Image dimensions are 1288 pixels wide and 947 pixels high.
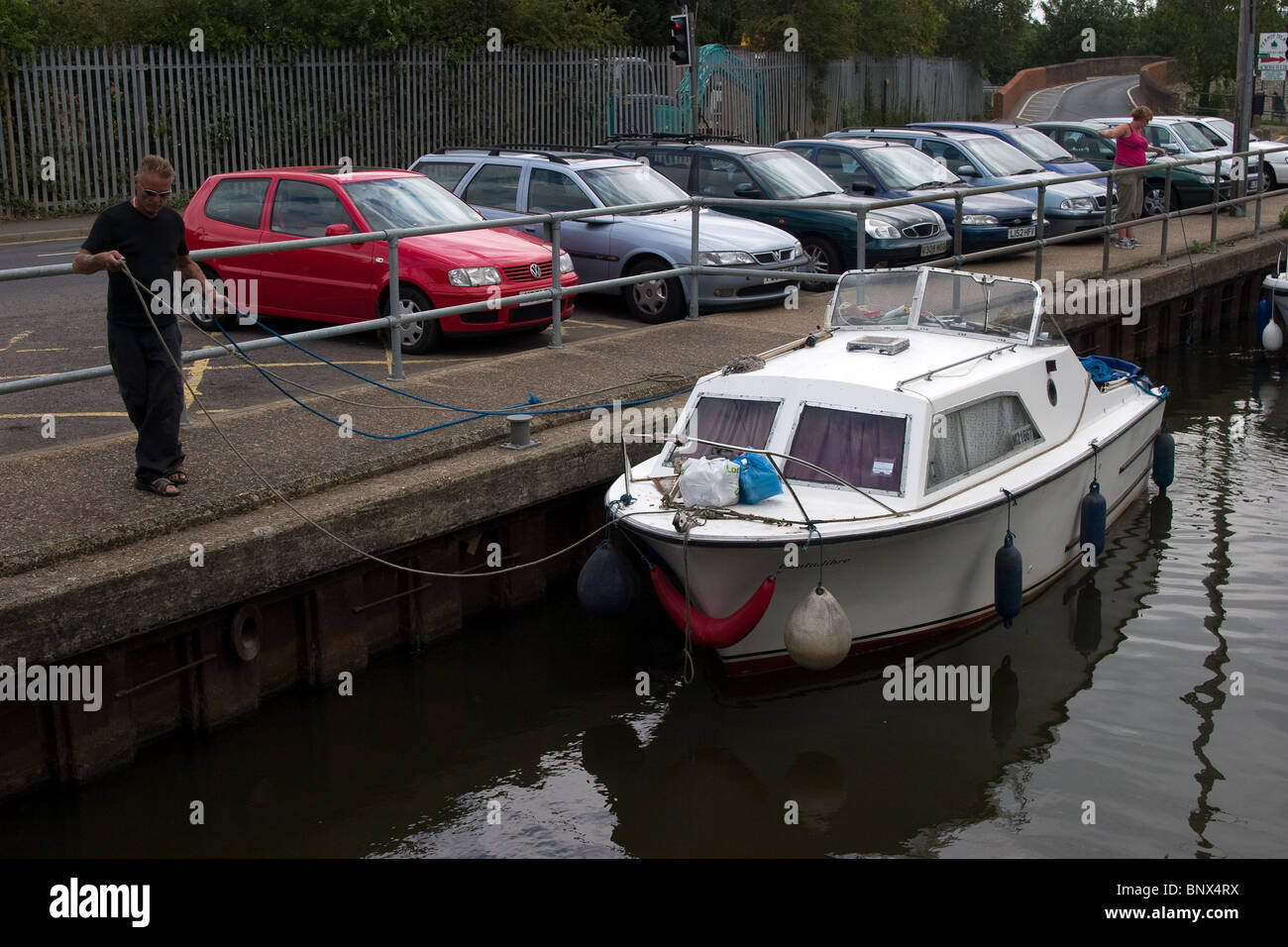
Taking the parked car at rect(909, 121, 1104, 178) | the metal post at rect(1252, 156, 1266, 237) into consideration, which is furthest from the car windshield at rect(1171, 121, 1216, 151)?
the metal post at rect(1252, 156, 1266, 237)

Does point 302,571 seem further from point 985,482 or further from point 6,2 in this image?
point 6,2

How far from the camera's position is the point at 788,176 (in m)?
16.5

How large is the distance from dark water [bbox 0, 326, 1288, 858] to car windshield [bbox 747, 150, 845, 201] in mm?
7579

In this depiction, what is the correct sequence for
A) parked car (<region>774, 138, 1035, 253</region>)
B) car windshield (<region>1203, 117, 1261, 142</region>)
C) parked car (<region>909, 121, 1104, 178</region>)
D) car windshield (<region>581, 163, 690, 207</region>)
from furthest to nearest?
car windshield (<region>1203, 117, 1261, 142</region>) → parked car (<region>909, 121, 1104, 178</region>) → parked car (<region>774, 138, 1035, 253</region>) → car windshield (<region>581, 163, 690, 207</region>)

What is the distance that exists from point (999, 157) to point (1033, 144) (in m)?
2.48

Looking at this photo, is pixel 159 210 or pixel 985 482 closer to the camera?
pixel 159 210

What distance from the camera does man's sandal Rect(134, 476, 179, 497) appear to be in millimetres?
7562

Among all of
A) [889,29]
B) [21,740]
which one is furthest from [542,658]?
[889,29]

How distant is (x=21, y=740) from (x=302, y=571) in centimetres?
163

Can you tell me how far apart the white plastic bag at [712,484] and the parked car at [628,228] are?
208 inches

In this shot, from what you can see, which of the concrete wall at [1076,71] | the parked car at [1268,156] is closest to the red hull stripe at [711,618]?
the parked car at [1268,156]

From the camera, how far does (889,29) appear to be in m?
37.9

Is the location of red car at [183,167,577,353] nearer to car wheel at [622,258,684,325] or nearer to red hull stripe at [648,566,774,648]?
car wheel at [622,258,684,325]
